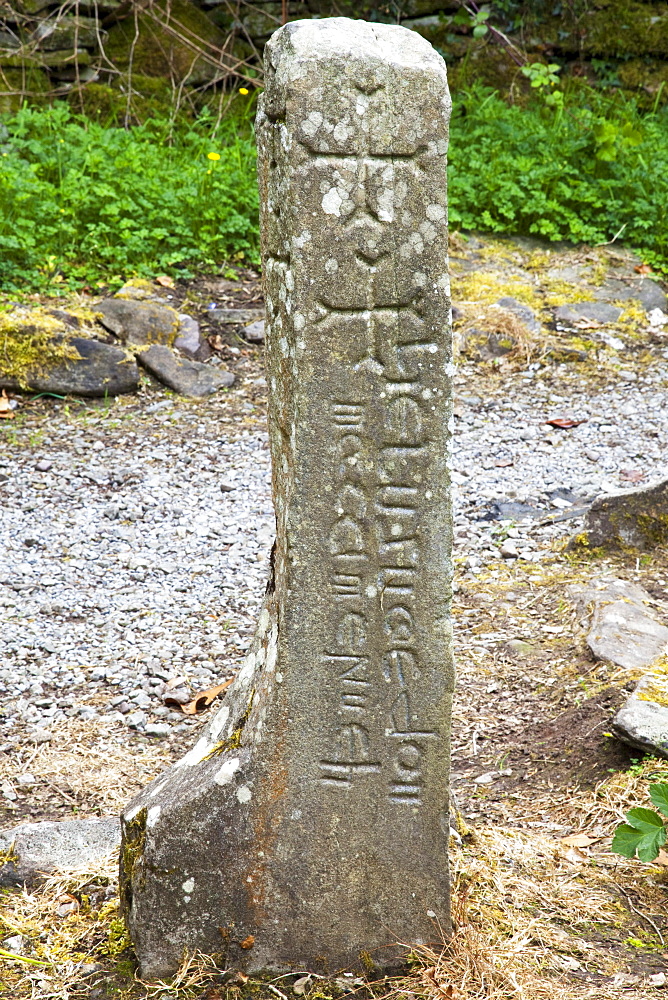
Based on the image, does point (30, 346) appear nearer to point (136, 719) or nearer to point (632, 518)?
point (136, 719)

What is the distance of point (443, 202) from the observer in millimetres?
1833

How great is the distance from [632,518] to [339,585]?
2.21 metres

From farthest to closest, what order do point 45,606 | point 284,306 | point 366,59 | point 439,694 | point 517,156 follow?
point 517,156, point 45,606, point 439,694, point 284,306, point 366,59

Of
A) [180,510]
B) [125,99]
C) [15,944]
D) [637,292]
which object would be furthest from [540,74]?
[15,944]

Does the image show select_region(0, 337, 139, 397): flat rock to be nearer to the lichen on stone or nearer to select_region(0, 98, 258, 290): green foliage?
the lichen on stone

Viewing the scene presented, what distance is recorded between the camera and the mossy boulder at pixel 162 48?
752 cm

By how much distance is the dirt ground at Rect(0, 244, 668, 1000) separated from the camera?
206 cm

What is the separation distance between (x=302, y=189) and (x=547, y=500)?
290 centimetres

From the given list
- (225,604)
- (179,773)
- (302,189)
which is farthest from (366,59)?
(225,604)

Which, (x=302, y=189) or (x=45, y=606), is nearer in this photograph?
(x=302, y=189)

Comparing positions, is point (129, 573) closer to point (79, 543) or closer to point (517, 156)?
point (79, 543)

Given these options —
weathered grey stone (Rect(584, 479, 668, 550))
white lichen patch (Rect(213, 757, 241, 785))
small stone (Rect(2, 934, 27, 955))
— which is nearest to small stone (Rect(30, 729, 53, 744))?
small stone (Rect(2, 934, 27, 955))

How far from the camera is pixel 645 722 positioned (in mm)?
2662

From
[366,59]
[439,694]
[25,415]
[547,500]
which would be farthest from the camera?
[25,415]
